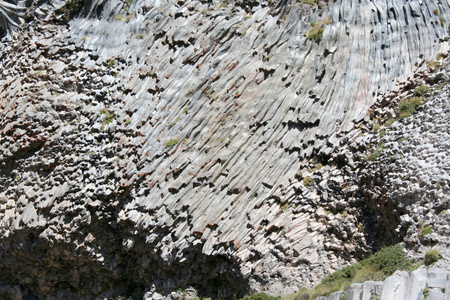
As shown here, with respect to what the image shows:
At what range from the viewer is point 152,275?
55.5ft

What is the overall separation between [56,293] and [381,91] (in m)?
15.0

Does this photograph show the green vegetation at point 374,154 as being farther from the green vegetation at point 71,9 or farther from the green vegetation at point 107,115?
the green vegetation at point 71,9

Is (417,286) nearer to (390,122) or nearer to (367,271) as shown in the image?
(367,271)

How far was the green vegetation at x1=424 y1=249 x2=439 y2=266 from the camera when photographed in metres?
10.6

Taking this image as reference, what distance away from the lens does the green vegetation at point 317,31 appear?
17922 mm

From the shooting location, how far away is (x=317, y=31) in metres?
18.0

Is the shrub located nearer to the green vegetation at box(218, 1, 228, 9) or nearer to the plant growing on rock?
the green vegetation at box(218, 1, 228, 9)

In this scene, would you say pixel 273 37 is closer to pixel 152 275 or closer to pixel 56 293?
pixel 152 275

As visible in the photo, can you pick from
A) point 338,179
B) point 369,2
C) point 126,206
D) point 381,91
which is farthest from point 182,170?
point 369,2

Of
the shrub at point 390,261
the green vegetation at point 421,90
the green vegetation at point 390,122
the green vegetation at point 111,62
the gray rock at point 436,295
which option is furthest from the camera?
the green vegetation at point 111,62

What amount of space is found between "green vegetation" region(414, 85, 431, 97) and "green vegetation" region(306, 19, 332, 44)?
421 cm

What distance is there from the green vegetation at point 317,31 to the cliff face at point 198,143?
75 millimetres

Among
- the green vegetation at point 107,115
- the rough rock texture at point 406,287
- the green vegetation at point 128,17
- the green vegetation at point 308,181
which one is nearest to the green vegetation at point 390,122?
the green vegetation at point 308,181

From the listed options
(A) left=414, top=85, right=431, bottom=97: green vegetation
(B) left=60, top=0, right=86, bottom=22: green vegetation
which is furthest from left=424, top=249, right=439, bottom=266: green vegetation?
(B) left=60, top=0, right=86, bottom=22: green vegetation
